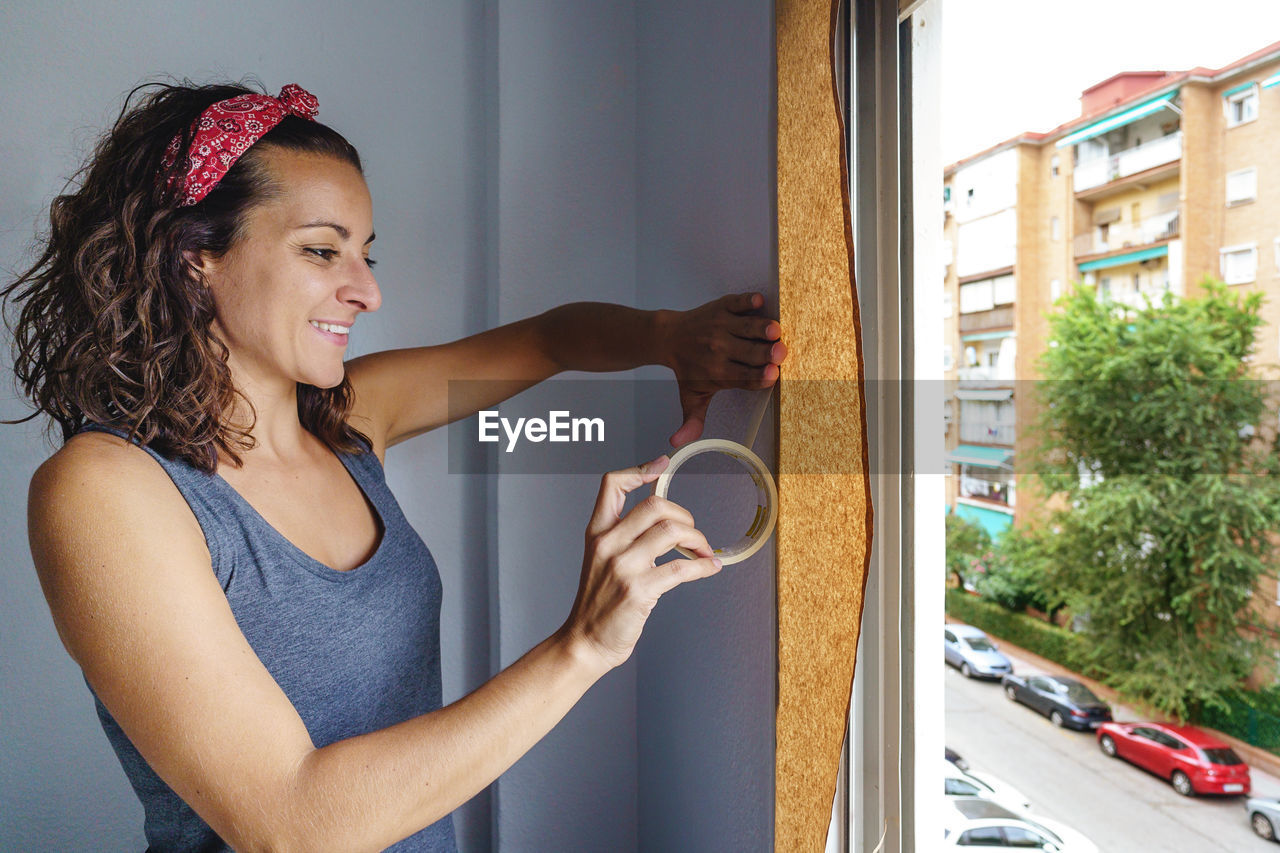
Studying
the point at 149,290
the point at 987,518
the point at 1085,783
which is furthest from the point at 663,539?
the point at 149,290

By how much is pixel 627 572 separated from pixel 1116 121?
55 centimetres

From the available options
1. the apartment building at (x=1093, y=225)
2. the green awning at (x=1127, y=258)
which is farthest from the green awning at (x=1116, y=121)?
the green awning at (x=1127, y=258)

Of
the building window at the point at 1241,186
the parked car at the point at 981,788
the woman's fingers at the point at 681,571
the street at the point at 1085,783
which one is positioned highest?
the building window at the point at 1241,186

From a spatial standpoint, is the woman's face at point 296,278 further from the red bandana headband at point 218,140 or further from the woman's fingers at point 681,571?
the woman's fingers at point 681,571

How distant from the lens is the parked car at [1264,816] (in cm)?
52

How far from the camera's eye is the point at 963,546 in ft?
2.71

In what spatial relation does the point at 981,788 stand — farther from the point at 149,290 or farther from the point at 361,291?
the point at 149,290

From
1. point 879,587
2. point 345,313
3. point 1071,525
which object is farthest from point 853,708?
point 345,313

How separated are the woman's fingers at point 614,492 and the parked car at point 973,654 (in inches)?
13.7

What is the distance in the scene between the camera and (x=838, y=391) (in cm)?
76

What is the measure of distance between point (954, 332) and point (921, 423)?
10cm

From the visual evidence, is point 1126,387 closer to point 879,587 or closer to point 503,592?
point 879,587

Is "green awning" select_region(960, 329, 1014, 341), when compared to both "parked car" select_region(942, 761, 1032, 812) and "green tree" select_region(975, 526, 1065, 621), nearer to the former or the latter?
"green tree" select_region(975, 526, 1065, 621)

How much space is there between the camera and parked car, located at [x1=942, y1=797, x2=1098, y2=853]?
0.73m
